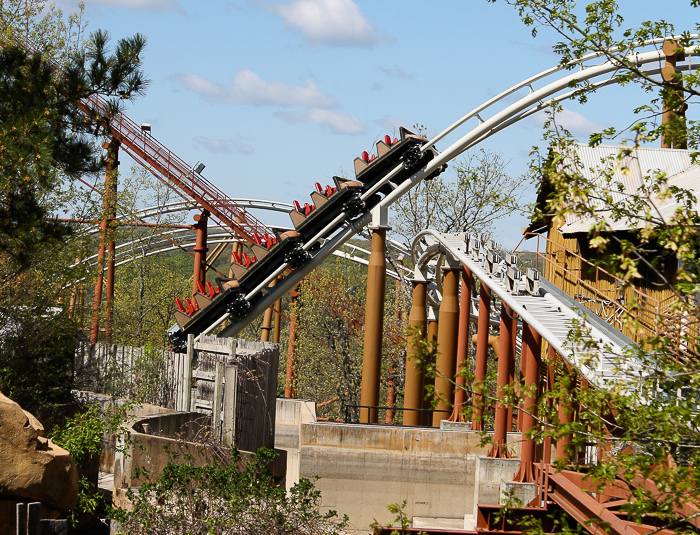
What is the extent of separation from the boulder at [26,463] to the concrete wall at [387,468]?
403 inches

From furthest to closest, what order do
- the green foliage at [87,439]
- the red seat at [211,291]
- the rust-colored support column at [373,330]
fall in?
the red seat at [211,291] < the rust-colored support column at [373,330] < the green foliage at [87,439]

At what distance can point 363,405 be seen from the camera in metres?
21.0

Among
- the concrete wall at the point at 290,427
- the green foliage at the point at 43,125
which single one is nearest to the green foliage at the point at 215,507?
the green foliage at the point at 43,125

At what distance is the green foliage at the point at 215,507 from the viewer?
8977mm

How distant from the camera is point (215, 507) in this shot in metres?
9.22

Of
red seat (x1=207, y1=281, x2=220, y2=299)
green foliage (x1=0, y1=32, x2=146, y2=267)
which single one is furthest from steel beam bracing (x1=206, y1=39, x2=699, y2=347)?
green foliage (x1=0, y1=32, x2=146, y2=267)

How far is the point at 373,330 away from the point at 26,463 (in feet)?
44.4

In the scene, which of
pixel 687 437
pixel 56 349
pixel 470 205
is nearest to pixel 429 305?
pixel 470 205

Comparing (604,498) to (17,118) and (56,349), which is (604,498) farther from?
(56,349)

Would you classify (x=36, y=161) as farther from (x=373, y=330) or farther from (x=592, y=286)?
(x=373, y=330)

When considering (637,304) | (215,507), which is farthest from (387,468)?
(637,304)

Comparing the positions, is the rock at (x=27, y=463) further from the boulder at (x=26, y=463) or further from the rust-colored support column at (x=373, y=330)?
the rust-colored support column at (x=373, y=330)

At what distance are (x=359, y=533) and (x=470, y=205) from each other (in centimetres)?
1744

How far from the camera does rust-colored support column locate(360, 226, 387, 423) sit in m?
21.4
